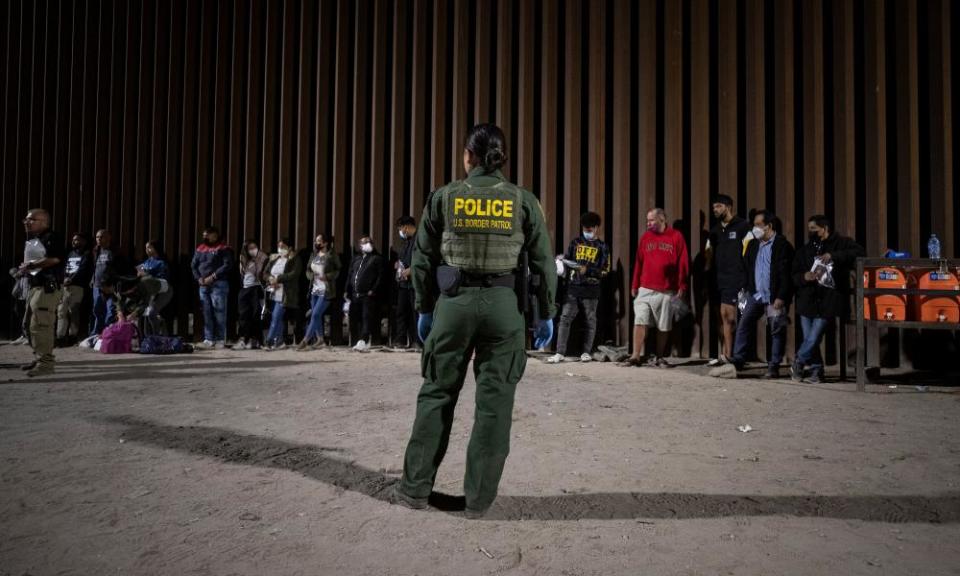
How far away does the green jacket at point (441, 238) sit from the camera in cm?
272

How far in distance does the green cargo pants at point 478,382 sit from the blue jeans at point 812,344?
4.57 metres

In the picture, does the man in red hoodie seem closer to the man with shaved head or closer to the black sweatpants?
the black sweatpants

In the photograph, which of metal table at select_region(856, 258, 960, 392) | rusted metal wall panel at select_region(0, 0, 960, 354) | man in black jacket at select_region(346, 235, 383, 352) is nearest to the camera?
metal table at select_region(856, 258, 960, 392)

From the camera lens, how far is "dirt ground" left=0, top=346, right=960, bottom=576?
83.4 inches

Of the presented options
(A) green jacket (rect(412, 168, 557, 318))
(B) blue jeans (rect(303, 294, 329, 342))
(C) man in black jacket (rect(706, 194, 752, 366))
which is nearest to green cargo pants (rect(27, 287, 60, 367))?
(B) blue jeans (rect(303, 294, 329, 342))

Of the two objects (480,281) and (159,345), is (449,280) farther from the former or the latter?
(159,345)

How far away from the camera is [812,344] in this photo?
595cm

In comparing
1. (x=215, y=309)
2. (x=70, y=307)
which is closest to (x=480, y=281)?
(x=215, y=309)

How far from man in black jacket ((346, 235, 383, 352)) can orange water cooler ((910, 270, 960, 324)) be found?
6258mm

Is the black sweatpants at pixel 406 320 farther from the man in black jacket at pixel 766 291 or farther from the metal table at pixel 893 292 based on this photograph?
the metal table at pixel 893 292

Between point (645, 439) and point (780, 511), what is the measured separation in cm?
123

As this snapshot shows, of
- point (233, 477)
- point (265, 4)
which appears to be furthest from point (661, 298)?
point (265, 4)

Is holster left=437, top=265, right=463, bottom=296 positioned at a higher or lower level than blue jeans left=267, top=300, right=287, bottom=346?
higher

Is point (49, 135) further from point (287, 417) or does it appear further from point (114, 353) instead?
point (287, 417)
